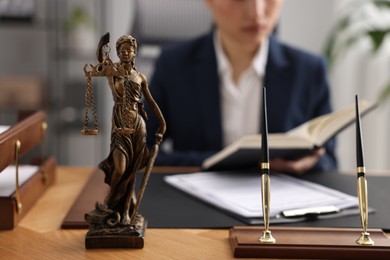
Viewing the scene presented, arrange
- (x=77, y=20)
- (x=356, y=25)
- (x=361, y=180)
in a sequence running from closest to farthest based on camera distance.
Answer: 1. (x=361, y=180)
2. (x=356, y=25)
3. (x=77, y=20)

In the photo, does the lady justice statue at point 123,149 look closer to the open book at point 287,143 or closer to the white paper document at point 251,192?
the white paper document at point 251,192

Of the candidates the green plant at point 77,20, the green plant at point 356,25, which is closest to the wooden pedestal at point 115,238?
the green plant at point 356,25

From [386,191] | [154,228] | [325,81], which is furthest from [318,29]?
[154,228]

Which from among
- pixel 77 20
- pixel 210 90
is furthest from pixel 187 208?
pixel 77 20

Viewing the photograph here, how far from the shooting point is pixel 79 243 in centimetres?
83

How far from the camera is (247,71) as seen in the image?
1.87 metres

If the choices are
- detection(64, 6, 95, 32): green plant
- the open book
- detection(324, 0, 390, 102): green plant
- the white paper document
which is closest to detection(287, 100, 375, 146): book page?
the open book

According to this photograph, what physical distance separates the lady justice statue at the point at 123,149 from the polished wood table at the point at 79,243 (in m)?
0.02

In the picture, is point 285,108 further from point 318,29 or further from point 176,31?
point 318,29

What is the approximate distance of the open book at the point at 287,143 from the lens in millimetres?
1239

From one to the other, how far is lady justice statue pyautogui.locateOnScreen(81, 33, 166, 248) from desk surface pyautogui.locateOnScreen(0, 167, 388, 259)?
0.02 m

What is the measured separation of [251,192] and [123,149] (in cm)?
38

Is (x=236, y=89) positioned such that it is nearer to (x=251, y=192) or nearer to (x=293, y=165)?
(x=293, y=165)

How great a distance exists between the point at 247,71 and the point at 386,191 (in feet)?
2.59
